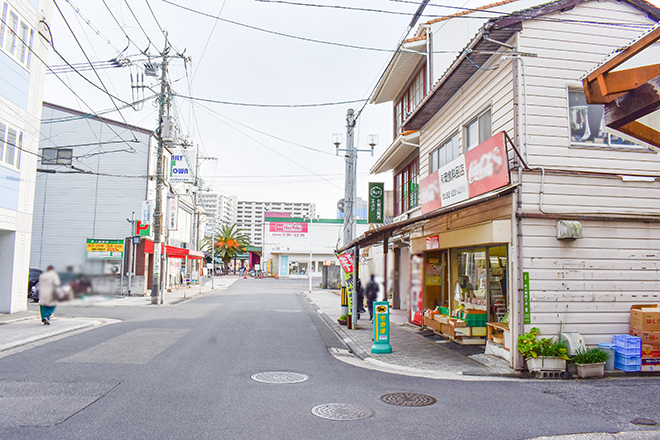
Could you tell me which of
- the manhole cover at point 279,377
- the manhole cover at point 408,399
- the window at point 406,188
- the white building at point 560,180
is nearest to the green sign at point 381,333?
the white building at point 560,180

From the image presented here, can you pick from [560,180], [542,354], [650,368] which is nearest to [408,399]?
[542,354]

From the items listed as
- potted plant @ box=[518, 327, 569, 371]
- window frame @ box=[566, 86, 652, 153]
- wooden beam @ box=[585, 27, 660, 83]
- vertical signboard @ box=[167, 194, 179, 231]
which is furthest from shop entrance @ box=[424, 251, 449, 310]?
vertical signboard @ box=[167, 194, 179, 231]

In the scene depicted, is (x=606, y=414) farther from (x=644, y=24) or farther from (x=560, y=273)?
(x=644, y=24)

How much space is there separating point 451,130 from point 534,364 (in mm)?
6740

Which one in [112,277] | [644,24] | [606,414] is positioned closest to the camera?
[112,277]

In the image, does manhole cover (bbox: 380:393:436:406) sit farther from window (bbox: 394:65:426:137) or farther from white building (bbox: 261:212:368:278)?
white building (bbox: 261:212:368:278)

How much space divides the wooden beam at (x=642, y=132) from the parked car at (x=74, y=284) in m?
5.58

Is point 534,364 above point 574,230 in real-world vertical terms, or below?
below

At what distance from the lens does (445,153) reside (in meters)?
13.8

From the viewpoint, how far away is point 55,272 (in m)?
1.96

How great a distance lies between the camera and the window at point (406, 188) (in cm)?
1843

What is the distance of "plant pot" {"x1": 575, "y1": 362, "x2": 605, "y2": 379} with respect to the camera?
845cm

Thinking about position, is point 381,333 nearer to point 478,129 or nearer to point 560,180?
point 560,180

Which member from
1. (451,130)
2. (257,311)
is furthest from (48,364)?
(257,311)
